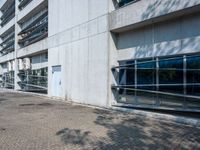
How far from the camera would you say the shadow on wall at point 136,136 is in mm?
7234

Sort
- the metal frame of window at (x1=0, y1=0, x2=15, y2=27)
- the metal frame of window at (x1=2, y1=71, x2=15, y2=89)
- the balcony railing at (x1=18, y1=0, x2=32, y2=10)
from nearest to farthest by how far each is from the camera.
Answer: the balcony railing at (x1=18, y1=0, x2=32, y2=10) → the metal frame of window at (x1=2, y1=71, x2=15, y2=89) → the metal frame of window at (x1=0, y1=0, x2=15, y2=27)

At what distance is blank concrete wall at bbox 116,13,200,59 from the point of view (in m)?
10.9

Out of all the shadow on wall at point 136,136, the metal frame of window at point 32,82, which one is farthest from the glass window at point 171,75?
the metal frame of window at point 32,82

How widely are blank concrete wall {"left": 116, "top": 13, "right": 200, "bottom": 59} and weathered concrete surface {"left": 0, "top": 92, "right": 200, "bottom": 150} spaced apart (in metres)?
3.24

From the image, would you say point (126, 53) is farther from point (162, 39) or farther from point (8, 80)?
point (8, 80)

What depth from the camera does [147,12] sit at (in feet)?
40.0

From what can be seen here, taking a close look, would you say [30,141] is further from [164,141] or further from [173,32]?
[173,32]

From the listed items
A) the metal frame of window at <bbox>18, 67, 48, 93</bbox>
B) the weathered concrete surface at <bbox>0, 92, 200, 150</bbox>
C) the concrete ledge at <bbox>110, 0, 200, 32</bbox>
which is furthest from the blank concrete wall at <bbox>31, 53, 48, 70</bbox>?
the weathered concrete surface at <bbox>0, 92, 200, 150</bbox>

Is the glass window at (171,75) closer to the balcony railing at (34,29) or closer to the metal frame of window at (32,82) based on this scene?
the metal frame of window at (32,82)

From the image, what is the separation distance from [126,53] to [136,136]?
22.0 feet

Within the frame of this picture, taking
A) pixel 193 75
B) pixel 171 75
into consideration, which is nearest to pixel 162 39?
pixel 171 75

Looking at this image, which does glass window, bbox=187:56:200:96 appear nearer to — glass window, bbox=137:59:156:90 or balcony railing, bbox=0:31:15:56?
glass window, bbox=137:59:156:90

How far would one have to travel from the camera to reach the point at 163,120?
10.9 metres

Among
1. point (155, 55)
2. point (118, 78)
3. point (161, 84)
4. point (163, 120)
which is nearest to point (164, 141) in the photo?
point (163, 120)
